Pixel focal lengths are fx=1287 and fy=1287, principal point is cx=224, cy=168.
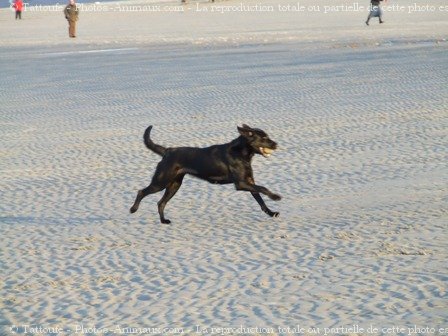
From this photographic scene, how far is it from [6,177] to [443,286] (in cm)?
687

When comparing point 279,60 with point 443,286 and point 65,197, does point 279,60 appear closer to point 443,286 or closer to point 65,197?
point 65,197

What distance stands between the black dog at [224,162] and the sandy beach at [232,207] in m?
0.39

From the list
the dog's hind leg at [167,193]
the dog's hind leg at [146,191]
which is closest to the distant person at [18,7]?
the dog's hind leg at [146,191]

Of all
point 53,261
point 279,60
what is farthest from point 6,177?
point 279,60

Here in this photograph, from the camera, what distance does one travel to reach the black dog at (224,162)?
10.2 metres

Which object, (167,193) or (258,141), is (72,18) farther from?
(258,141)

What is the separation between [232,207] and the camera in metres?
11.3

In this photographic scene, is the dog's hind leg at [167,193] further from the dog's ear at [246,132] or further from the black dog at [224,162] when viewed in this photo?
the dog's ear at [246,132]

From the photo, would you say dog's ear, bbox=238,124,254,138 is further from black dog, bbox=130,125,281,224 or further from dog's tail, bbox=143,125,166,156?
dog's tail, bbox=143,125,166,156

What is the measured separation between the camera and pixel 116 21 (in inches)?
2372

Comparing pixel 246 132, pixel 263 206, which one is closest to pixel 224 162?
pixel 246 132

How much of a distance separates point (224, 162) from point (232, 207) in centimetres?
117

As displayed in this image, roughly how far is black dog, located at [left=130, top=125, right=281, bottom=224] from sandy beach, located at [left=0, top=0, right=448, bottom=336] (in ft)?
1.27

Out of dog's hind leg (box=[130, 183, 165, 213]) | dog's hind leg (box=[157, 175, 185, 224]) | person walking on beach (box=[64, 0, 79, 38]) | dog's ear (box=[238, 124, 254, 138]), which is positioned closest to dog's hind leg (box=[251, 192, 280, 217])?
dog's ear (box=[238, 124, 254, 138])
